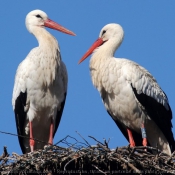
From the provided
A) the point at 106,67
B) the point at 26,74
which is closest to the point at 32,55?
the point at 26,74

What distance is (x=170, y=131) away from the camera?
10805mm

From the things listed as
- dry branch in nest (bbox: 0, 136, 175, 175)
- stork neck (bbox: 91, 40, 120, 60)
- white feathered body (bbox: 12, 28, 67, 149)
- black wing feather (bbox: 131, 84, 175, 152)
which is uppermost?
stork neck (bbox: 91, 40, 120, 60)

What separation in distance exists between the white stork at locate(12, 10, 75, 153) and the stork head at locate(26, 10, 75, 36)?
343mm

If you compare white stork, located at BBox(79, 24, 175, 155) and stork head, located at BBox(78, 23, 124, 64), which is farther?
stork head, located at BBox(78, 23, 124, 64)

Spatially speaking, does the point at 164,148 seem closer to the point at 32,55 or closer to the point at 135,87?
the point at 135,87

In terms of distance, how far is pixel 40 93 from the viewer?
10547mm

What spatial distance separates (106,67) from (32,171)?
2.40m

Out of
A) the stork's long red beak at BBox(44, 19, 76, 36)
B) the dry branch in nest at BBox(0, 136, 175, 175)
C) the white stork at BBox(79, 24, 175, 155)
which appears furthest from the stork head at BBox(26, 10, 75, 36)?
the dry branch in nest at BBox(0, 136, 175, 175)

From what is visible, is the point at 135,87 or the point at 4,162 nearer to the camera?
the point at 4,162

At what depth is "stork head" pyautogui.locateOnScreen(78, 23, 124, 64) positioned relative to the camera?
440 inches

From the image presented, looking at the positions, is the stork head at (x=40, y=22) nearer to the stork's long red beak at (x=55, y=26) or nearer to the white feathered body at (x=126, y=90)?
the stork's long red beak at (x=55, y=26)

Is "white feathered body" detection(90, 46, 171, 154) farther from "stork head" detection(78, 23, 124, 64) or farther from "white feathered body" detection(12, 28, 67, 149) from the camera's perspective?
"white feathered body" detection(12, 28, 67, 149)

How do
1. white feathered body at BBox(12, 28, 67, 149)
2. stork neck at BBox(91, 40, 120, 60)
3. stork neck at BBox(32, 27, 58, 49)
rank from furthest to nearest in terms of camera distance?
stork neck at BBox(91, 40, 120, 60)
stork neck at BBox(32, 27, 58, 49)
white feathered body at BBox(12, 28, 67, 149)

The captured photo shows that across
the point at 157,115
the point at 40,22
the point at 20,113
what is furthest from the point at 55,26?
the point at 157,115
